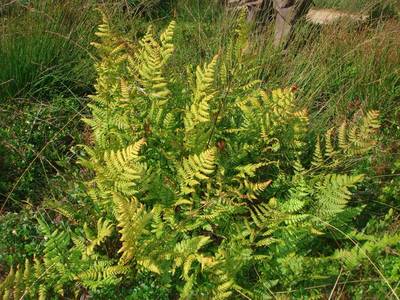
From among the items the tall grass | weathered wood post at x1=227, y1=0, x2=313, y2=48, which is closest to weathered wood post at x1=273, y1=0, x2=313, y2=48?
weathered wood post at x1=227, y1=0, x2=313, y2=48

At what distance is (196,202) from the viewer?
2.23m

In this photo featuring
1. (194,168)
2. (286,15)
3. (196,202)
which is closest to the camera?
(194,168)

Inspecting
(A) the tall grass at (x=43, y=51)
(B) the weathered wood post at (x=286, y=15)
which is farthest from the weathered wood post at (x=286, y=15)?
(A) the tall grass at (x=43, y=51)

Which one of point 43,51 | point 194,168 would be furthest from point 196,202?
point 43,51

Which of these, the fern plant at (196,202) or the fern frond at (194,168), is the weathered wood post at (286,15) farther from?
the fern frond at (194,168)

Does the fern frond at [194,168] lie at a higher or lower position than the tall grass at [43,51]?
higher

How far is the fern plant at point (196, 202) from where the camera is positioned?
6.43ft

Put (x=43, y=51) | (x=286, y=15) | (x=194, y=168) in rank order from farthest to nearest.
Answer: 1. (x=286, y=15)
2. (x=43, y=51)
3. (x=194, y=168)

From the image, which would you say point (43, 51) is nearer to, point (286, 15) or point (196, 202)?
point (196, 202)

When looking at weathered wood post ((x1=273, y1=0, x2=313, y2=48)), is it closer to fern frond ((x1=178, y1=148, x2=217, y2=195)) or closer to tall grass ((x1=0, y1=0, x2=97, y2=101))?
tall grass ((x1=0, y1=0, x2=97, y2=101))

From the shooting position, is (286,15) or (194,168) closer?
(194,168)

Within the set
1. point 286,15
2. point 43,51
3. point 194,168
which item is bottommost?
point 43,51

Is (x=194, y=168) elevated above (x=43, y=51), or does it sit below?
above

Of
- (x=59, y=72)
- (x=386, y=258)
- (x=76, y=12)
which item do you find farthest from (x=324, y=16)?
(x=386, y=258)
